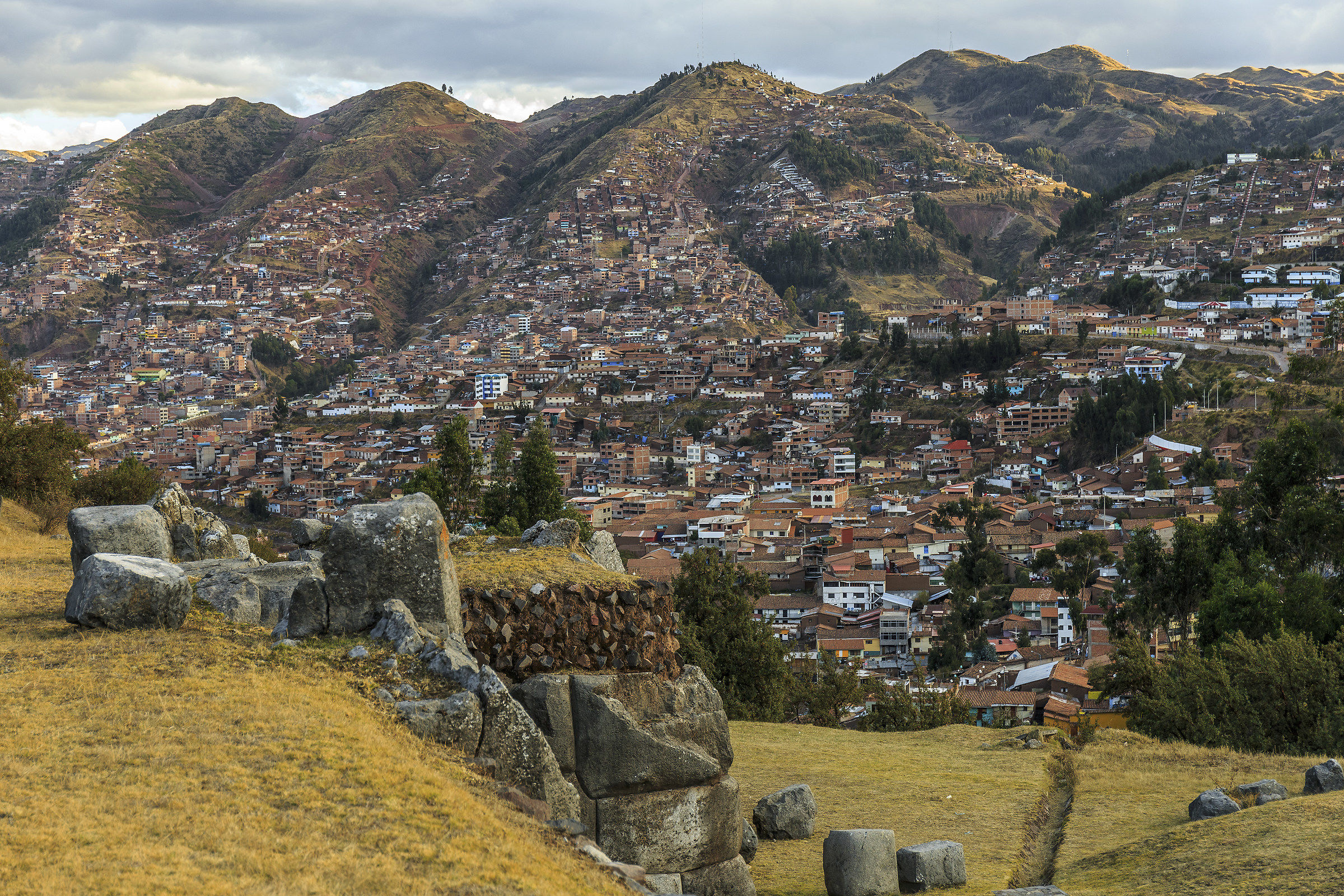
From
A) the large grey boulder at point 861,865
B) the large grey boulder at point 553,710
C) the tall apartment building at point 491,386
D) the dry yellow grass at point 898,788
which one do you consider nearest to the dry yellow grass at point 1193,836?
the dry yellow grass at point 898,788

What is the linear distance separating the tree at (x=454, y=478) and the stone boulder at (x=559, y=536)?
20.3 m

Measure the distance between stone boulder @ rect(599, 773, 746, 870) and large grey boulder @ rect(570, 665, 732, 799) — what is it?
10cm

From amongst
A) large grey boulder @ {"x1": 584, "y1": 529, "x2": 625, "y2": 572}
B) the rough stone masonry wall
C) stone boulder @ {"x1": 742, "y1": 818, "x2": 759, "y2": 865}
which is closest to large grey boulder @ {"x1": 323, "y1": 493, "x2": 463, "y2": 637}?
the rough stone masonry wall

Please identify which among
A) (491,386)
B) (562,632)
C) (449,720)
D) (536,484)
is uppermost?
(491,386)

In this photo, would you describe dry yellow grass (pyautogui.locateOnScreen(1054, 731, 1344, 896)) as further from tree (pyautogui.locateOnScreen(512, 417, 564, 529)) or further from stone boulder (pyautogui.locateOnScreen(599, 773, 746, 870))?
tree (pyautogui.locateOnScreen(512, 417, 564, 529))

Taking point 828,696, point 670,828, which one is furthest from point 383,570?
point 828,696

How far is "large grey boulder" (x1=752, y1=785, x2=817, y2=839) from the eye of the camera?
12.3m

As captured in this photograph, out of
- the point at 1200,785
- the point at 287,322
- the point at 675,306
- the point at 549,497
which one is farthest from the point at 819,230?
the point at 1200,785

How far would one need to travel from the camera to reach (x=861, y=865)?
400 inches

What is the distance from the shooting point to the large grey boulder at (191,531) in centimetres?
1722

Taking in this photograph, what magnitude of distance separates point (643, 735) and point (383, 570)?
8.89ft

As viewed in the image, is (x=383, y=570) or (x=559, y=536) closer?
(x=383, y=570)

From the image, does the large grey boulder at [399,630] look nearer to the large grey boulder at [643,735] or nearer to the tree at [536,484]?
the large grey boulder at [643,735]

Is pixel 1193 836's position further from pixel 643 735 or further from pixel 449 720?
pixel 449 720
